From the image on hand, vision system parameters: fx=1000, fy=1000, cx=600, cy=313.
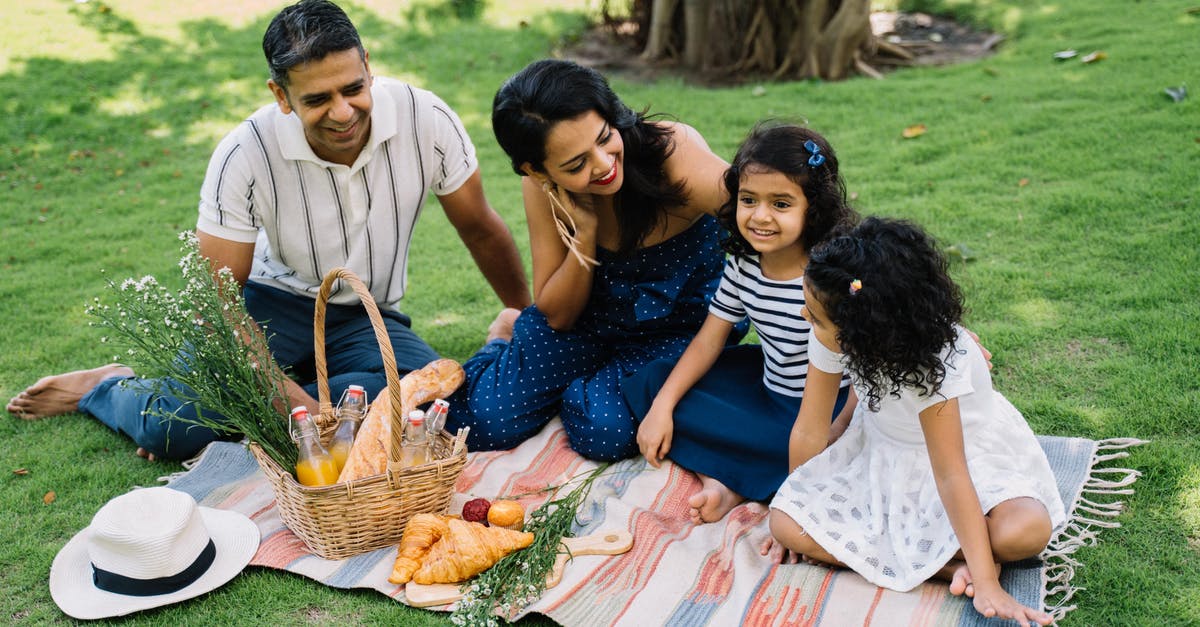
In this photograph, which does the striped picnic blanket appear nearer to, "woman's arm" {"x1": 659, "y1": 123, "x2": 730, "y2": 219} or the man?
the man

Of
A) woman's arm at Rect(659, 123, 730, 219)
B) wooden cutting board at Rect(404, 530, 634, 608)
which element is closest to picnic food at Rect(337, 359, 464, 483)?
wooden cutting board at Rect(404, 530, 634, 608)

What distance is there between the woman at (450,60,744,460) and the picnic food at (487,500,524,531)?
54 cm

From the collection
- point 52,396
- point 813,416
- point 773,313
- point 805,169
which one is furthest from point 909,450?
point 52,396

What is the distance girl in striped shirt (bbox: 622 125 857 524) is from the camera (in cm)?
312

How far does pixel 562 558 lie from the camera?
10.1 ft

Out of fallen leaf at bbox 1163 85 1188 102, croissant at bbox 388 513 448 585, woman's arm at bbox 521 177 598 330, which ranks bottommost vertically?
fallen leaf at bbox 1163 85 1188 102

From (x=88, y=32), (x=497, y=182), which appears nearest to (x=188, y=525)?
(x=497, y=182)

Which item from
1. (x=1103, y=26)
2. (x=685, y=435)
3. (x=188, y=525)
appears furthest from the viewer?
(x=1103, y=26)

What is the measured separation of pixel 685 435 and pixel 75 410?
264cm

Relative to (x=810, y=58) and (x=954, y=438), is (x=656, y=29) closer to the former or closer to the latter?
(x=810, y=58)

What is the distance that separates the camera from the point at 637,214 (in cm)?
363

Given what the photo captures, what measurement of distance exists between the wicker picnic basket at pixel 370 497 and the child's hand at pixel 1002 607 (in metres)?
1.60

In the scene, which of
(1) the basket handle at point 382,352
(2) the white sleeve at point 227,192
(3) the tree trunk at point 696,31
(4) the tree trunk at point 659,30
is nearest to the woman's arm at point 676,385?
(1) the basket handle at point 382,352

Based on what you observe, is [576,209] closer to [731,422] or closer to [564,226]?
[564,226]
